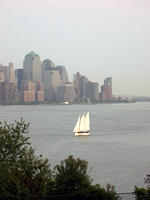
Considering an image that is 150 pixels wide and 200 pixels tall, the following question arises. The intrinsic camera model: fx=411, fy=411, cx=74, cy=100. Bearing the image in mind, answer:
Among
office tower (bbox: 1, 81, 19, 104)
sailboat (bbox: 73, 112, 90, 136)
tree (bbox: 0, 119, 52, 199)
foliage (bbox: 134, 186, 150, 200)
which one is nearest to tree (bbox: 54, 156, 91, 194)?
tree (bbox: 0, 119, 52, 199)

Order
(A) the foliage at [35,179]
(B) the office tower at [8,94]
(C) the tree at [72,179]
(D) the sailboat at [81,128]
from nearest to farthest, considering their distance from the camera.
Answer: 1. (A) the foliage at [35,179]
2. (C) the tree at [72,179]
3. (D) the sailboat at [81,128]
4. (B) the office tower at [8,94]

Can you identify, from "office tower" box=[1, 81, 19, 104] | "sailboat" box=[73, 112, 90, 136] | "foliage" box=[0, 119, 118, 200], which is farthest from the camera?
"office tower" box=[1, 81, 19, 104]

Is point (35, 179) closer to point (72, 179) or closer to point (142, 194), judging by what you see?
point (72, 179)

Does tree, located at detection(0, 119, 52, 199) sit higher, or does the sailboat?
tree, located at detection(0, 119, 52, 199)

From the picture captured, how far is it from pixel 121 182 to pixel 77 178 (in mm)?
9283

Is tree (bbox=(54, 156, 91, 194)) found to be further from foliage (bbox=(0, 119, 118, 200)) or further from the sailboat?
the sailboat

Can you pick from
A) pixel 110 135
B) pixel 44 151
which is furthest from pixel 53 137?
pixel 44 151

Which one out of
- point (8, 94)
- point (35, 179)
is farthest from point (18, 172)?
point (8, 94)

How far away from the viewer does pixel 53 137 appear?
3844 cm

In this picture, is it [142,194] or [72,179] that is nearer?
[142,194]

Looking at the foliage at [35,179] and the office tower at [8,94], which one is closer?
the foliage at [35,179]

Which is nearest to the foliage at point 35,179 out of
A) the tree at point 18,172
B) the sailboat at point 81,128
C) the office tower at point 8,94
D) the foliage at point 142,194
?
the tree at point 18,172

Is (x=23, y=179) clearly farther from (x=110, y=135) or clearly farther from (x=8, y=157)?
(x=110, y=135)

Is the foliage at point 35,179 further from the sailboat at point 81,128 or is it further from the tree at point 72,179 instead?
the sailboat at point 81,128
